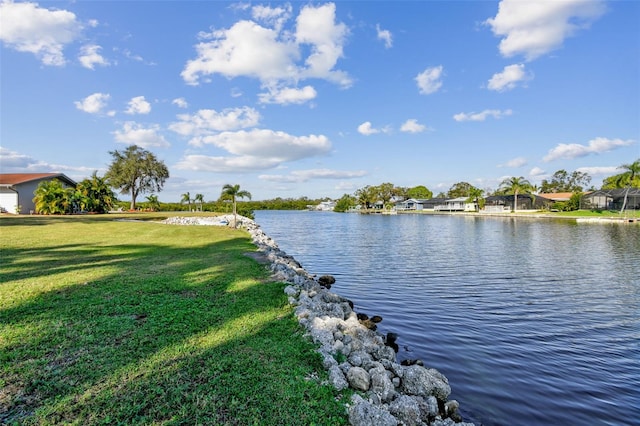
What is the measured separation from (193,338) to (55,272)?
265 inches

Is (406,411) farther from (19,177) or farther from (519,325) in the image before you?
(19,177)

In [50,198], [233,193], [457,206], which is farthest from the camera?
[457,206]

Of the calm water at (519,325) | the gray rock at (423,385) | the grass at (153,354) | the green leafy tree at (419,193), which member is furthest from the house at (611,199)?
the grass at (153,354)

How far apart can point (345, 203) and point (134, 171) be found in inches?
3425

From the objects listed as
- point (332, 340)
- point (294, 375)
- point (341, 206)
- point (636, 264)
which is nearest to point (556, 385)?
point (332, 340)

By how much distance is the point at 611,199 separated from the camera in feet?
206

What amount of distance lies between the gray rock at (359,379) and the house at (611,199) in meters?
76.1

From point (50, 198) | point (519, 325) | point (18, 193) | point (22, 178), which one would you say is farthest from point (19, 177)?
point (519, 325)

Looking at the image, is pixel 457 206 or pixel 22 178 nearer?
pixel 22 178

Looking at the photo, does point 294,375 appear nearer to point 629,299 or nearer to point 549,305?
point 549,305

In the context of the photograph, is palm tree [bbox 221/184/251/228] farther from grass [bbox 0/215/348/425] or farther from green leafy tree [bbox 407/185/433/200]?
green leafy tree [bbox 407/185/433/200]

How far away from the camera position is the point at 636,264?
16406 millimetres

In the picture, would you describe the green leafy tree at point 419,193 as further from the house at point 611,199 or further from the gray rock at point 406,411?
the gray rock at point 406,411

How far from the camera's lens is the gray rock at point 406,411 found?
13.1 ft
